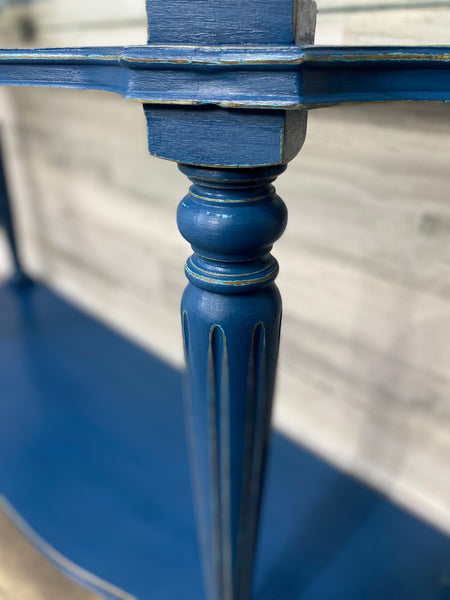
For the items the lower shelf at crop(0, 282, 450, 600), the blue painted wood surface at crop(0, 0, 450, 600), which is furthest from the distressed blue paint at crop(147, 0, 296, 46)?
the lower shelf at crop(0, 282, 450, 600)

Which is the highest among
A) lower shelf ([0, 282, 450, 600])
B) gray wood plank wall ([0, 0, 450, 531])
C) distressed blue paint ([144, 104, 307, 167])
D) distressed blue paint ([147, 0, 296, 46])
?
distressed blue paint ([147, 0, 296, 46])

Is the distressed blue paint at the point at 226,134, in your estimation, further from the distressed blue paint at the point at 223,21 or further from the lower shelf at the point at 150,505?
the lower shelf at the point at 150,505

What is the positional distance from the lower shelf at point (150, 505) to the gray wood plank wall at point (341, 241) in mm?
96

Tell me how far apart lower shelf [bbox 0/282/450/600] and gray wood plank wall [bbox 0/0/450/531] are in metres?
0.10

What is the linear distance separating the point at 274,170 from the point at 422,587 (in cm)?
77

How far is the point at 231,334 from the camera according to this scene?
0.44 m

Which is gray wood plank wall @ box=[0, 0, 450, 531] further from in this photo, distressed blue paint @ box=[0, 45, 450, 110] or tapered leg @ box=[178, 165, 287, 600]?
tapered leg @ box=[178, 165, 287, 600]

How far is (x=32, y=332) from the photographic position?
4.96ft

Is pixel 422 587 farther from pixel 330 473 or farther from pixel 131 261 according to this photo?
pixel 131 261

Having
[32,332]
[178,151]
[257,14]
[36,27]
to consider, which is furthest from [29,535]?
[36,27]

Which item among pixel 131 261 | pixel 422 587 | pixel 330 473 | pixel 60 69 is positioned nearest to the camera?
pixel 60 69

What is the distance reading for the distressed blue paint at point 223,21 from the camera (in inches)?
12.7

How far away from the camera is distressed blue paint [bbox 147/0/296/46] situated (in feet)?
1.06

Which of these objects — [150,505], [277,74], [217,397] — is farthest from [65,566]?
[277,74]
